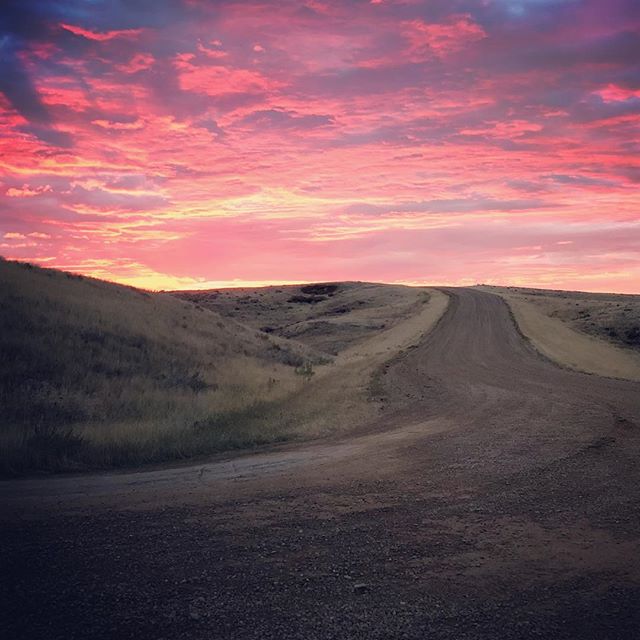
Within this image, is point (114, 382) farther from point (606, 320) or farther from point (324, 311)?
point (324, 311)

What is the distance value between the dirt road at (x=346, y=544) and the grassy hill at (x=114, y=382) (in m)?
1.45

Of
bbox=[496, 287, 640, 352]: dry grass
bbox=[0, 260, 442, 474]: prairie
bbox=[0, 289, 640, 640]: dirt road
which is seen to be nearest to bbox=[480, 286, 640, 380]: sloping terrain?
bbox=[496, 287, 640, 352]: dry grass

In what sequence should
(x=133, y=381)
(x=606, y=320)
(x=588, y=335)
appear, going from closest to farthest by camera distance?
1. (x=133, y=381)
2. (x=588, y=335)
3. (x=606, y=320)

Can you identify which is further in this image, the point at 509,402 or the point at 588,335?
the point at 588,335

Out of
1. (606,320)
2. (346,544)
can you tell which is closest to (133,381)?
(346,544)

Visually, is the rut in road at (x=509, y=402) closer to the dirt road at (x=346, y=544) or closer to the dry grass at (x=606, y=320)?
the dirt road at (x=346, y=544)

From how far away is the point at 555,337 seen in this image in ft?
120

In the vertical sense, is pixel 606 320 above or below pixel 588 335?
above

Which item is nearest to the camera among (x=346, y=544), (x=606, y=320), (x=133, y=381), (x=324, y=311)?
(x=346, y=544)

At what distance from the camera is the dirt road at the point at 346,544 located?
4.69 m

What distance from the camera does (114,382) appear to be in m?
15.9

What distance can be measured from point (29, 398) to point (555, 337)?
32.9m

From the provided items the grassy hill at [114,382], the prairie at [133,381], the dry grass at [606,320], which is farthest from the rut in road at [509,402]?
the dry grass at [606,320]

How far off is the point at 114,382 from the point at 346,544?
1169 centimetres
